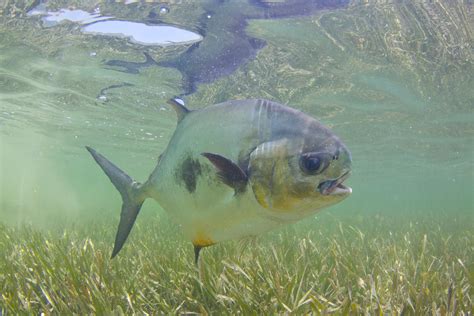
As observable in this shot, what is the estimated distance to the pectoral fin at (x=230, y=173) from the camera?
2094mm

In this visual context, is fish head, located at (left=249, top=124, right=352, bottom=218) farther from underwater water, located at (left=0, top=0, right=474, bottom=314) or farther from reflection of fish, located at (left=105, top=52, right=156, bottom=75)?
reflection of fish, located at (left=105, top=52, right=156, bottom=75)

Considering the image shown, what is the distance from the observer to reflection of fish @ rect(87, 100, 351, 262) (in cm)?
211

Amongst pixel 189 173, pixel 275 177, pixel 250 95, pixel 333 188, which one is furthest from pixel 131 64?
pixel 333 188

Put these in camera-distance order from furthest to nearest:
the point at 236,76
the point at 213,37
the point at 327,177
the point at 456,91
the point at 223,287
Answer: the point at 456,91, the point at 236,76, the point at 213,37, the point at 223,287, the point at 327,177

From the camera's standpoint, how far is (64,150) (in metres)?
39.2

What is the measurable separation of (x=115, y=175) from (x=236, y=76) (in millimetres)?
11182

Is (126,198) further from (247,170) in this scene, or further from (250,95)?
(250,95)

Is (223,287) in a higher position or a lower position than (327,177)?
lower

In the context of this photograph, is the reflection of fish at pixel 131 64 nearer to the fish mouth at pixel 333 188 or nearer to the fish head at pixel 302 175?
the fish head at pixel 302 175

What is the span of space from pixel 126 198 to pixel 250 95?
1401 centimetres

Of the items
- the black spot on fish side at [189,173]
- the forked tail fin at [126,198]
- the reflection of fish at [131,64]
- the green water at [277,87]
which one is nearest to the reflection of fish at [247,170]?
the black spot on fish side at [189,173]

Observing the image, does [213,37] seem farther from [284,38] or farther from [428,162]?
[428,162]

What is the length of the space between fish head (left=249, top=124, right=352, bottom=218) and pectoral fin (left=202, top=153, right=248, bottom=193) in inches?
2.5

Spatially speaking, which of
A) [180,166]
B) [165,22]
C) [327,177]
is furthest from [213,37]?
[327,177]
